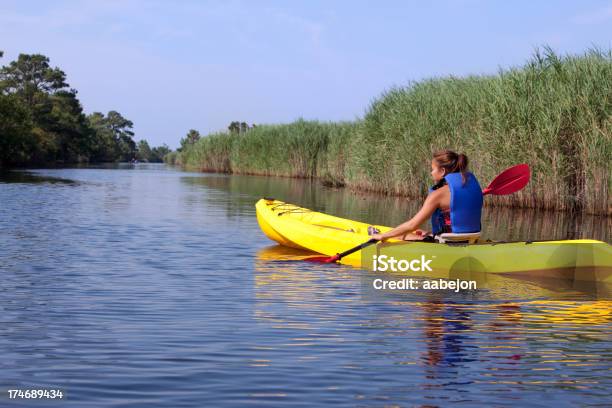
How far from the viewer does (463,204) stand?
24.1 ft

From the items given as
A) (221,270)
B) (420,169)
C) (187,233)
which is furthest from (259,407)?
(420,169)

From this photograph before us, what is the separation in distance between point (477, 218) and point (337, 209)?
863 centimetres

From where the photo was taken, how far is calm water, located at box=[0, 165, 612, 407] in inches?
152

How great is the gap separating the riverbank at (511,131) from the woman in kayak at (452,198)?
6.94 metres

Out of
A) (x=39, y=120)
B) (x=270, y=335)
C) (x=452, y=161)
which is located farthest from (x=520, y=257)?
(x=39, y=120)

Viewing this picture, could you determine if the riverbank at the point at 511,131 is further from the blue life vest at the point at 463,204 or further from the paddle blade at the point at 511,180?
the blue life vest at the point at 463,204

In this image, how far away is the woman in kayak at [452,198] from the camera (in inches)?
285

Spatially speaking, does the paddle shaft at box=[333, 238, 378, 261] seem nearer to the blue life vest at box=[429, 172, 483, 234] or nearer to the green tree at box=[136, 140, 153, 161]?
the blue life vest at box=[429, 172, 483, 234]

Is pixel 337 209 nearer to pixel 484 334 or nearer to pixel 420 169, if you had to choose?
pixel 420 169

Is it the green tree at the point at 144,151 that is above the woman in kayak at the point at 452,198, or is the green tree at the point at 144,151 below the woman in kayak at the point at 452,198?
above

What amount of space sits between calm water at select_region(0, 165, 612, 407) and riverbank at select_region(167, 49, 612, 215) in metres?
6.96

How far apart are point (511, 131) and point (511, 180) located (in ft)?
22.6

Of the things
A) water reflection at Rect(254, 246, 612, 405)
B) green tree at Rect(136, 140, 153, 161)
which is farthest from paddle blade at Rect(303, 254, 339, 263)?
green tree at Rect(136, 140, 153, 161)

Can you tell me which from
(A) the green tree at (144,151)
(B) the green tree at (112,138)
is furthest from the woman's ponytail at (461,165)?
(A) the green tree at (144,151)
